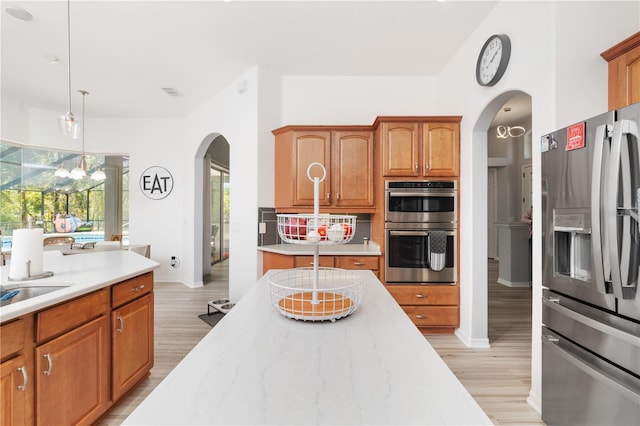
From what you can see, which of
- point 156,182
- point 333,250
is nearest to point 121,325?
point 333,250

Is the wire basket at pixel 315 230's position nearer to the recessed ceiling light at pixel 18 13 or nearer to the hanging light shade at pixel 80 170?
the recessed ceiling light at pixel 18 13

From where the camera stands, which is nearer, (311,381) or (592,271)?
(311,381)

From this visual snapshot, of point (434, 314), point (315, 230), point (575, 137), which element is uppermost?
point (575, 137)

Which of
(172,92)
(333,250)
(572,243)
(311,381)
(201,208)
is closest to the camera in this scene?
(311,381)

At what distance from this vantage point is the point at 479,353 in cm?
277

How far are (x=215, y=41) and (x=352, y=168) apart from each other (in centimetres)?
195

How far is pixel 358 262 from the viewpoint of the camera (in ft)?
10.3

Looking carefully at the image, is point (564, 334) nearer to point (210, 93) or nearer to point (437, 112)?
point (437, 112)

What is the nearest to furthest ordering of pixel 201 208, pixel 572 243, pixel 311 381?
pixel 311 381, pixel 572 243, pixel 201 208

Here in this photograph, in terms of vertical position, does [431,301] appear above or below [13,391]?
below

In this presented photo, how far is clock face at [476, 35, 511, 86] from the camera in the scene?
93.0 inches

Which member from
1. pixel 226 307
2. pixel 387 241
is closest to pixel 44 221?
pixel 226 307

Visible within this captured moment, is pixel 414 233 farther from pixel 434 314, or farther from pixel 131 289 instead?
pixel 131 289

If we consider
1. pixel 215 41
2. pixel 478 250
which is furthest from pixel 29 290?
pixel 478 250
